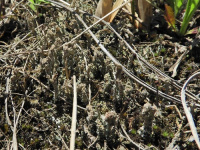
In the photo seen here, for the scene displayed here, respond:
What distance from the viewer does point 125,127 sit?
171 cm

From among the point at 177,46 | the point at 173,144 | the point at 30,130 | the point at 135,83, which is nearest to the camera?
the point at 173,144

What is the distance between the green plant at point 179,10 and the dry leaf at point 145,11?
5.8 inches

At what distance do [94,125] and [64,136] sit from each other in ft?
0.64

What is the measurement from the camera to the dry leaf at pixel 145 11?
7.12 feet

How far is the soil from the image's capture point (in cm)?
168

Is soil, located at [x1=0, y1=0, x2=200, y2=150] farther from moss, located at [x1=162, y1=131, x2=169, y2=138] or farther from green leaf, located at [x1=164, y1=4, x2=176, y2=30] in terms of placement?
green leaf, located at [x1=164, y1=4, x2=176, y2=30]

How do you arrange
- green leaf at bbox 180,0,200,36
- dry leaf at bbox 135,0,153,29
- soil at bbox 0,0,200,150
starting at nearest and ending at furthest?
1. soil at bbox 0,0,200,150
2. green leaf at bbox 180,0,200,36
3. dry leaf at bbox 135,0,153,29

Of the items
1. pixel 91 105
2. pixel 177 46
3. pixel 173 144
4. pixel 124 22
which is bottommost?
pixel 173 144

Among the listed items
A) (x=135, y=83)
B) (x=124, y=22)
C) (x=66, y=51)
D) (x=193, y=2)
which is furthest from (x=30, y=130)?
(x=193, y=2)

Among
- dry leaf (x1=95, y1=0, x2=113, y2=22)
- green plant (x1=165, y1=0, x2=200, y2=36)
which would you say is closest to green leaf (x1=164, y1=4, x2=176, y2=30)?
green plant (x1=165, y1=0, x2=200, y2=36)

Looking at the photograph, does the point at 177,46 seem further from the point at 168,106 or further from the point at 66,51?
the point at 66,51

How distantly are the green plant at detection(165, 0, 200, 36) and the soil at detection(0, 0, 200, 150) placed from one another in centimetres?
9

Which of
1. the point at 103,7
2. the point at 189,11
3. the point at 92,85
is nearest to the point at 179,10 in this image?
the point at 189,11

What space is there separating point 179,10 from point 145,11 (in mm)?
275
